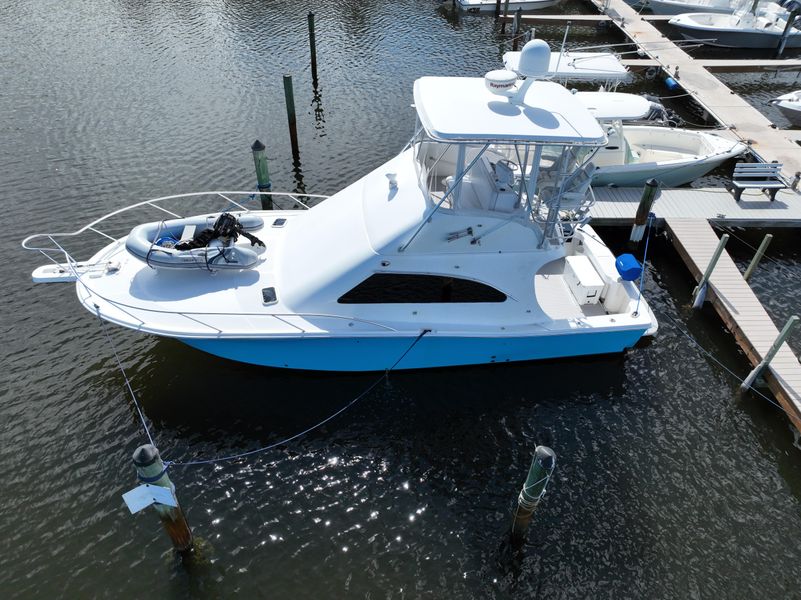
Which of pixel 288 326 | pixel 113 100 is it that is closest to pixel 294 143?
pixel 113 100

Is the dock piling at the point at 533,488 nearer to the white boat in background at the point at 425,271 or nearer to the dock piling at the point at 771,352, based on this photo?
the white boat in background at the point at 425,271

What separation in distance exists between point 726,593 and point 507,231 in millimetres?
6064

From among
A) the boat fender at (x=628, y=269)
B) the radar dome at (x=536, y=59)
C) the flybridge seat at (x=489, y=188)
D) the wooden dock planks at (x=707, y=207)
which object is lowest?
the wooden dock planks at (x=707, y=207)

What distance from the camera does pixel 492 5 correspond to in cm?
2909

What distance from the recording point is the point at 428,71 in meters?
23.0

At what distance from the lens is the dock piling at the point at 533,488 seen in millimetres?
6840

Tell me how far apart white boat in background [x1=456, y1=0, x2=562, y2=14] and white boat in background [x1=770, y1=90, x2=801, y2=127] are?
1484 centimetres

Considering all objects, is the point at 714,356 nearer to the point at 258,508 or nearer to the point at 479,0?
the point at 258,508

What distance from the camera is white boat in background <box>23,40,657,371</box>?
9000 mm

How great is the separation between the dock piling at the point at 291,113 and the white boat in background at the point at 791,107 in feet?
53.9

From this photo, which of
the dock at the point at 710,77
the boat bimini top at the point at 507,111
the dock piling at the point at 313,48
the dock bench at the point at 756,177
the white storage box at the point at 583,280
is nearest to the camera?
the boat bimini top at the point at 507,111

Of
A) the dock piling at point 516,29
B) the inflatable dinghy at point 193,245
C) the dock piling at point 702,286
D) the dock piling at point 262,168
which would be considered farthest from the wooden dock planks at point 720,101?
the inflatable dinghy at point 193,245

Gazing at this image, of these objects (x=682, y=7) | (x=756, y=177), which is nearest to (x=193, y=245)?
(x=756, y=177)

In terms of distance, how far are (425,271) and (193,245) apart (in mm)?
4121
